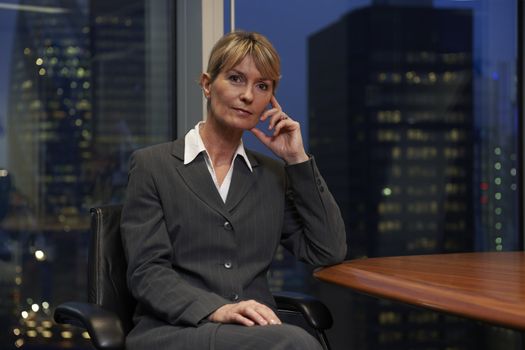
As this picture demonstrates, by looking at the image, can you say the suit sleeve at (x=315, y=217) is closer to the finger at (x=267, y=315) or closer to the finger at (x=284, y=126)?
the finger at (x=284, y=126)

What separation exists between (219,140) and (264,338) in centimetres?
67

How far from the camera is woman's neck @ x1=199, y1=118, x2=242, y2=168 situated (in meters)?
2.27

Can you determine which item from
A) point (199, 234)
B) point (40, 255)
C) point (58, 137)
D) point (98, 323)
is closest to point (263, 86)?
point (199, 234)

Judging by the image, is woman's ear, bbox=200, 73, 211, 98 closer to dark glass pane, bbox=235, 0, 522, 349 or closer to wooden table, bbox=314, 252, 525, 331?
wooden table, bbox=314, 252, 525, 331

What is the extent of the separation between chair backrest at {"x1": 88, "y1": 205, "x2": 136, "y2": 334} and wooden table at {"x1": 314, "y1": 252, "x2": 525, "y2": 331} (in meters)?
0.55

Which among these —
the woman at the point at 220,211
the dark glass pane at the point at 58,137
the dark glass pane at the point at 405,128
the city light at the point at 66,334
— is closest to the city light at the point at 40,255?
the dark glass pane at the point at 58,137

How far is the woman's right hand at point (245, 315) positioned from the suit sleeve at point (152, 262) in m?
0.03

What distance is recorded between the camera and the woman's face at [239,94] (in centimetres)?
218

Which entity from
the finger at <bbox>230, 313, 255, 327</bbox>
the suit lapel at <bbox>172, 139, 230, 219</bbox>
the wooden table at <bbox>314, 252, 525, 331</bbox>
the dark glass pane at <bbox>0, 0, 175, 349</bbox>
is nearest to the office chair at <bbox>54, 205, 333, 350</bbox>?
the wooden table at <bbox>314, 252, 525, 331</bbox>

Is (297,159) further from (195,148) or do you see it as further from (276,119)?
(195,148)

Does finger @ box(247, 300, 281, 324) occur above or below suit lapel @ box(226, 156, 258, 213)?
below

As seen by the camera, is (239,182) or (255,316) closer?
(255,316)

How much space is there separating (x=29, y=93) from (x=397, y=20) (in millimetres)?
1717

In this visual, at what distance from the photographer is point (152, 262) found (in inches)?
82.5
